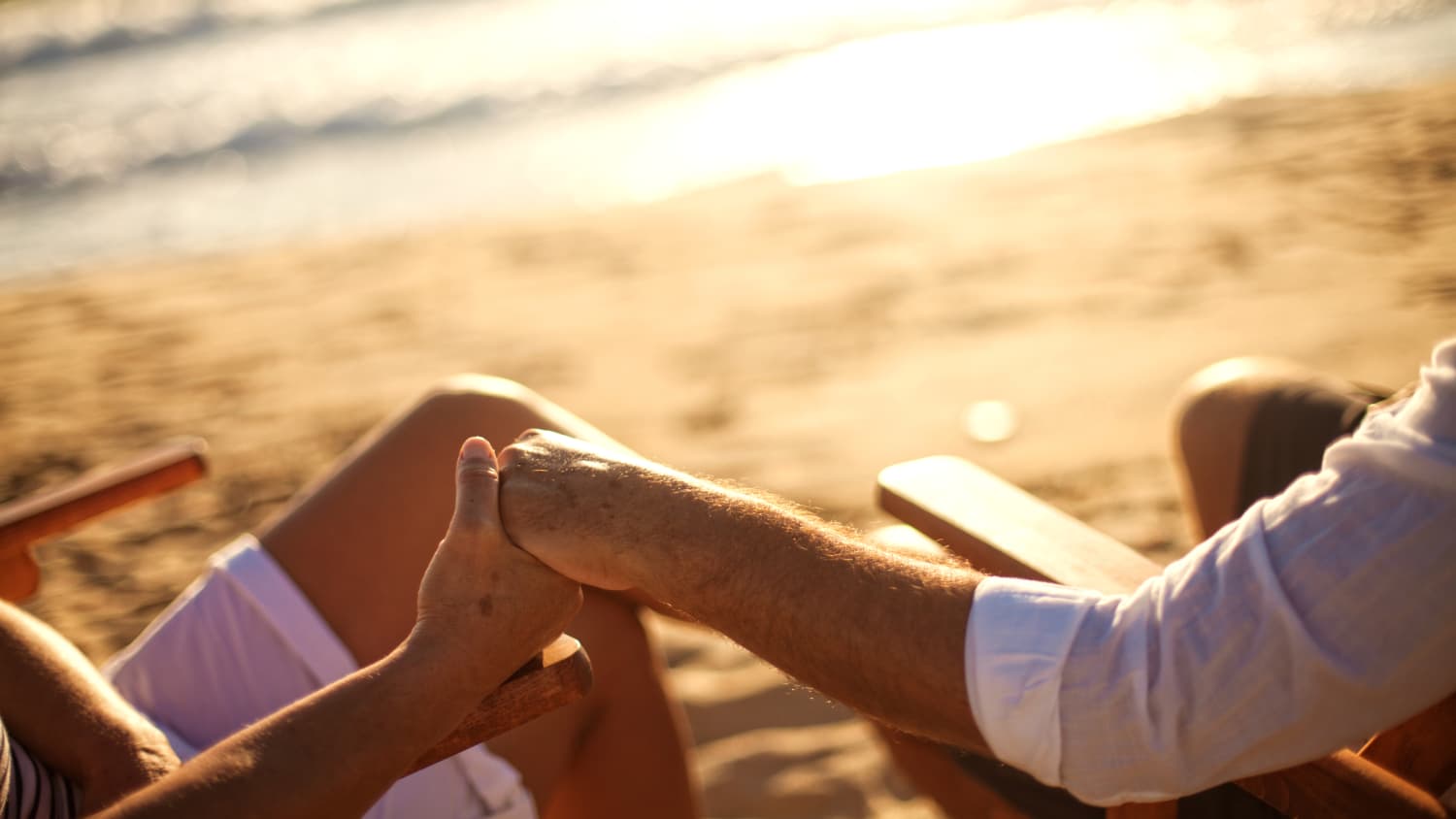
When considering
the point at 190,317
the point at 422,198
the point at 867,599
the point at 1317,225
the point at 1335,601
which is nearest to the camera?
the point at 1335,601

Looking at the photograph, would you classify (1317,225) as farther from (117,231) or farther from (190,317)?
(117,231)

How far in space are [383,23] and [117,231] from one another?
1122 cm

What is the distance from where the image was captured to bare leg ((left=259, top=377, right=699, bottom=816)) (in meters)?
1.73

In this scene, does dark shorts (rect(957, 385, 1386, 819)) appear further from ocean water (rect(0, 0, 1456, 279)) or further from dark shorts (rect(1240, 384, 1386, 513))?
ocean water (rect(0, 0, 1456, 279))

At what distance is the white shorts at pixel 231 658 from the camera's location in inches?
65.9

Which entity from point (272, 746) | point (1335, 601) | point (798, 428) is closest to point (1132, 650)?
point (1335, 601)

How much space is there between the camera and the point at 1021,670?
1.14m

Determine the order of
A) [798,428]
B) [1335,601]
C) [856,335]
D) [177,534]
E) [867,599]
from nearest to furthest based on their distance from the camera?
[1335,601], [867,599], [177,534], [798,428], [856,335]

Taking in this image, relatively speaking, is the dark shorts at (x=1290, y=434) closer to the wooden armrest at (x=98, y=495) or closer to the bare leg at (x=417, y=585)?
the bare leg at (x=417, y=585)

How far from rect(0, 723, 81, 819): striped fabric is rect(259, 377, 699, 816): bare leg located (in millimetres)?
398

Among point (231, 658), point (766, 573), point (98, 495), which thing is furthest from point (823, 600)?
point (98, 495)

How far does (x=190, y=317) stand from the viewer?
6.18 meters

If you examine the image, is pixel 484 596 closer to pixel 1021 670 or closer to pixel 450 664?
pixel 450 664

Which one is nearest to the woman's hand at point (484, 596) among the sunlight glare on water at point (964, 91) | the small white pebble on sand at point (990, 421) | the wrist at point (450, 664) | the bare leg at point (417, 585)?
the wrist at point (450, 664)
